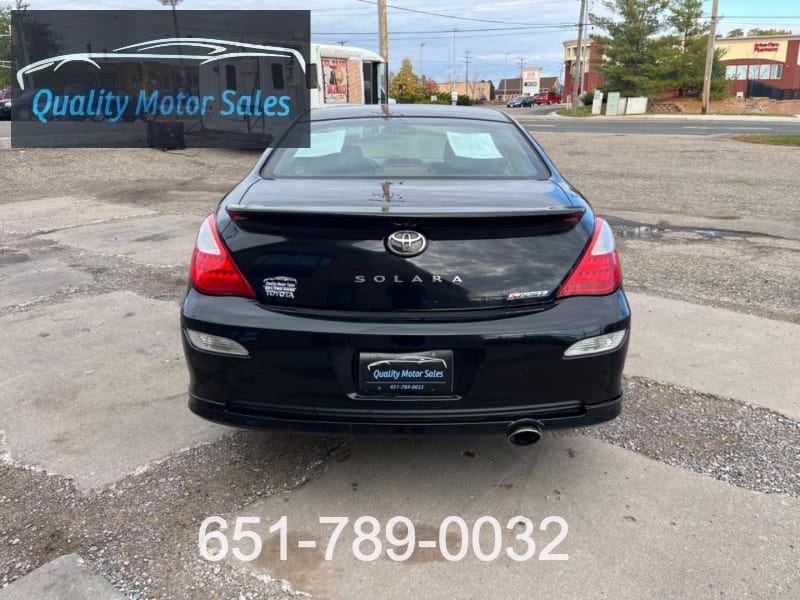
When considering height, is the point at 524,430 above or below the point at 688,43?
below

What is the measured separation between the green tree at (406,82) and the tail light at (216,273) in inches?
3104

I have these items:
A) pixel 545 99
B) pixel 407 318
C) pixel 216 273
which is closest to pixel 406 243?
pixel 407 318

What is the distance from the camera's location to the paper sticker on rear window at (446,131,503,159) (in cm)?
361

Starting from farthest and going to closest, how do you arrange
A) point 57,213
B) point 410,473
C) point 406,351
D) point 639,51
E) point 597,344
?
point 639,51, point 57,213, point 410,473, point 597,344, point 406,351

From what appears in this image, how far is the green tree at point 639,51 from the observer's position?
53438 mm

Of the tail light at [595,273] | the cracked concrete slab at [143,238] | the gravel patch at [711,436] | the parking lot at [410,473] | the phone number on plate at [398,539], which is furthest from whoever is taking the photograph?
the cracked concrete slab at [143,238]

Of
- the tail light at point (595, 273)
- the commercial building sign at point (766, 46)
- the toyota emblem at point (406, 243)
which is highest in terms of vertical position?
the commercial building sign at point (766, 46)

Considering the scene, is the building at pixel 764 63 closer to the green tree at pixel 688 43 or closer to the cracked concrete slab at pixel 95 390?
the green tree at pixel 688 43

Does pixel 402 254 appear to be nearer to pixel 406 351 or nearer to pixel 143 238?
pixel 406 351

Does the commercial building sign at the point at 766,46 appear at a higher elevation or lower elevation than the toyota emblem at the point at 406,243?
higher

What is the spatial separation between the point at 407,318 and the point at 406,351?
0.13 m

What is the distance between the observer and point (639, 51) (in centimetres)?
5428

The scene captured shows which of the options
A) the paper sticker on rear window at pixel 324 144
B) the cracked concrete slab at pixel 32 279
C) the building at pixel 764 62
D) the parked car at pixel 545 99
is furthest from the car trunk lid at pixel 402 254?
the parked car at pixel 545 99

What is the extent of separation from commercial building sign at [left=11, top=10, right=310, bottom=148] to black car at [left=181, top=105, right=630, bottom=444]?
467 inches
